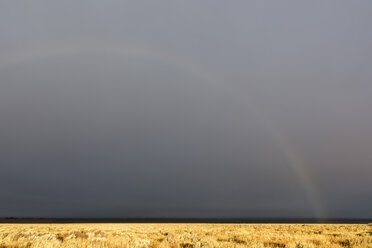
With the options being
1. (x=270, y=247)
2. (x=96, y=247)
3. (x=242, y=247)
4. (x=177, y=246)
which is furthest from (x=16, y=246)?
(x=270, y=247)

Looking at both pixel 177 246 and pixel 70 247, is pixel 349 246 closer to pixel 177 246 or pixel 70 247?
pixel 177 246

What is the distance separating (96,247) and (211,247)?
20.6 ft

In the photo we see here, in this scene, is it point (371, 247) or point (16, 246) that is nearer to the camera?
point (371, 247)

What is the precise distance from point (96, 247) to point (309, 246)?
1156 centimetres

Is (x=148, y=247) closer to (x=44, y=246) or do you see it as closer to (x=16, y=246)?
(x=44, y=246)

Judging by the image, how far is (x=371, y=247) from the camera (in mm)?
15766

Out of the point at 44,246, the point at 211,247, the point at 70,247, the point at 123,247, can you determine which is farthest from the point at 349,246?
the point at 44,246

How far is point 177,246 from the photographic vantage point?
18.1m

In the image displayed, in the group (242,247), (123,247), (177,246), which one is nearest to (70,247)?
(123,247)

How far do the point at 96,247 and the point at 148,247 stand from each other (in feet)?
9.68

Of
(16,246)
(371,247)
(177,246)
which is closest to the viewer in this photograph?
(371,247)

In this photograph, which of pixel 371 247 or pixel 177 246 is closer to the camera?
pixel 371 247

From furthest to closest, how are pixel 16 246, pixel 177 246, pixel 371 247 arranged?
pixel 177 246, pixel 16 246, pixel 371 247

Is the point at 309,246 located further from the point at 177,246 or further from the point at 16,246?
the point at 16,246
